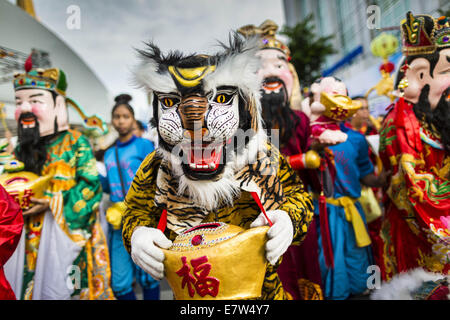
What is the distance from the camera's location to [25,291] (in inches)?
86.2

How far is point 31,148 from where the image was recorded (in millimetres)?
2314

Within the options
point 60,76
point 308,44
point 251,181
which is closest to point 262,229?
point 251,181

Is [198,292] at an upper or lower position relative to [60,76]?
lower

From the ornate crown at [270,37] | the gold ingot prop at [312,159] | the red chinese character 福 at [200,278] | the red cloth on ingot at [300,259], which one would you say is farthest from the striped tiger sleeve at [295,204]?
the ornate crown at [270,37]

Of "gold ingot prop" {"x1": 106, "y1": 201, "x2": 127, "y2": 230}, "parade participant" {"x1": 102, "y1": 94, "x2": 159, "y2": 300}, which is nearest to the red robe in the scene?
"parade participant" {"x1": 102, "y1": 94, "x2": 159, "y2": 300}

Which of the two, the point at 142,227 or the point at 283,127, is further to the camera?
the point at 283,127

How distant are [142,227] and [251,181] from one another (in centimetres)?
45

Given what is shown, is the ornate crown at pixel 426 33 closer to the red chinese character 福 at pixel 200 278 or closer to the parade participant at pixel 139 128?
the red chinese character 福 at pixel 200 278

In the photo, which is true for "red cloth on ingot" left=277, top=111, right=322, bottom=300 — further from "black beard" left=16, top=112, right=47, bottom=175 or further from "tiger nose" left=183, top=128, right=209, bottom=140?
"black beard" left=16, top=112, right=47, bottom=175

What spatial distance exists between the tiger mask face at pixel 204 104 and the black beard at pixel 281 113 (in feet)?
3.14

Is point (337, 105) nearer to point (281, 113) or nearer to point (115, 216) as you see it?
point (281, 113)

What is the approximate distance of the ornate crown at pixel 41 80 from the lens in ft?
7.46

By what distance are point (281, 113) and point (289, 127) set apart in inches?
4.7
